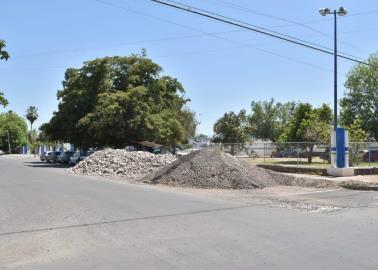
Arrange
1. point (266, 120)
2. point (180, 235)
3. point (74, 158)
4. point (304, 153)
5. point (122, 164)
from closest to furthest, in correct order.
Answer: point (180, 235)
point (122, 164)
point (304, 153)
point (74, 158)
point (266, 120)

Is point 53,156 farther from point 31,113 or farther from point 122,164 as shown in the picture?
point 31,113

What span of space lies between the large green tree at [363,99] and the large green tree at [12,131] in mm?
80426

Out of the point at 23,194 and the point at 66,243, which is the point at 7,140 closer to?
the point at 23,194

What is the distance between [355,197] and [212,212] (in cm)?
686

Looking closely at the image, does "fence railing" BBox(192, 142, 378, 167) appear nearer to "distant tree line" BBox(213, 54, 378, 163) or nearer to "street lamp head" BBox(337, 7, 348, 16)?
"distant tree line" BBox(213, 54, 378, 163)

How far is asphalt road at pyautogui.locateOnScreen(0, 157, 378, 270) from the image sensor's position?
755 centimetres

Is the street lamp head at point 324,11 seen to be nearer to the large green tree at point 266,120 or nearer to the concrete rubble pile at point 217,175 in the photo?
the concrete rubble pile at point 217,175

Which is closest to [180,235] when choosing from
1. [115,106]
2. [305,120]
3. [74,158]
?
[115,106]

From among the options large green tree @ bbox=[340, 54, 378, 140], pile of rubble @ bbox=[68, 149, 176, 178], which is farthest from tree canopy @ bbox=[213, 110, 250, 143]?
pile of rubble @ bbox=[68, 149, 176, 178]

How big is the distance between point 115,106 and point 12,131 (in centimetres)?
8665

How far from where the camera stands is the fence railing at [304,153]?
34.0 metres

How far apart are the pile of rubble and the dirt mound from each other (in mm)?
5982

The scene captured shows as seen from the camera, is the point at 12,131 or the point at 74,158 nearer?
the point at 74,158

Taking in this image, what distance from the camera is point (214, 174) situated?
78.9 ft
